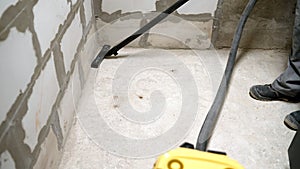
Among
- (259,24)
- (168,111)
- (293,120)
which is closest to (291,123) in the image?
(293,120)

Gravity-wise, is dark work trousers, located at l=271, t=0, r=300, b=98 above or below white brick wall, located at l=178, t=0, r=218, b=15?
below

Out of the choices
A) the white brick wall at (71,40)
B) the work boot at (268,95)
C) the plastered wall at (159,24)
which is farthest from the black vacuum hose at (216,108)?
the white brick wall at (71,40)

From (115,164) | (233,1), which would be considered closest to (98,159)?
(115,164)

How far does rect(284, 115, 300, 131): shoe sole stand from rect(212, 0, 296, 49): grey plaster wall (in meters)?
0.75

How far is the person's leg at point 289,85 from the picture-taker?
140cm

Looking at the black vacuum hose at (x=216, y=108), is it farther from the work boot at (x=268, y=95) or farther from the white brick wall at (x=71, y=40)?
the white brick wall at (x=71, y=40)

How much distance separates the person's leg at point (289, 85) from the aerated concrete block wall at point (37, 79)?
3.49ft

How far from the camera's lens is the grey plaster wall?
1.85 meters

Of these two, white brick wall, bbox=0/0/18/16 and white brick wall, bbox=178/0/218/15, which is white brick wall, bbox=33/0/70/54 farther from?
white brick wall, bbox=178/0/218/15

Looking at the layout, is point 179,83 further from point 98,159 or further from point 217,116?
point 98,159

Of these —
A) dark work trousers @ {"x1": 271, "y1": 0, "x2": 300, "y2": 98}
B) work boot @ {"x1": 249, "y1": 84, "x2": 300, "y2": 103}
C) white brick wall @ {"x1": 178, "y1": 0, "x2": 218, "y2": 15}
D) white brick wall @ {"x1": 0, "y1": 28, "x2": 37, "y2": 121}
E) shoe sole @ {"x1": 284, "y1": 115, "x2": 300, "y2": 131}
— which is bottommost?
shoe sole @ {"x1": 284, "y1": 115, "x2": 300, "y2": 131}

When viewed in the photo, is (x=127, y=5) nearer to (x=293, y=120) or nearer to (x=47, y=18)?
(x=47, y=18)

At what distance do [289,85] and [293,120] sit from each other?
0.19 meters

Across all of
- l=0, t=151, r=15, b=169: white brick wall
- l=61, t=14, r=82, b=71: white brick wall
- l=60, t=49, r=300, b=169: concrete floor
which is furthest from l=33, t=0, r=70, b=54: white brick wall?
l=60, t=49, r=300, b=169: concrete floor
